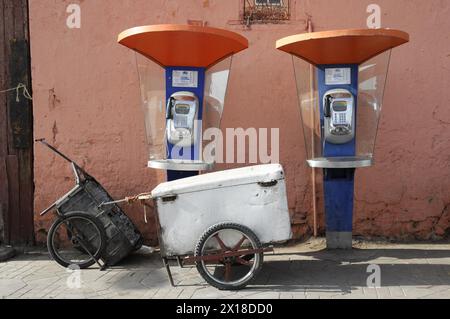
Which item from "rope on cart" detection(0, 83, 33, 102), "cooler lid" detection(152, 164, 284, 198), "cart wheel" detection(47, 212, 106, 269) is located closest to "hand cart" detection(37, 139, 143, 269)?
"cart wheel" detection(47, 212, 106, 269)

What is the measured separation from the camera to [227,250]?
454cm

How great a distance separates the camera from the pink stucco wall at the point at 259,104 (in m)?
5.91

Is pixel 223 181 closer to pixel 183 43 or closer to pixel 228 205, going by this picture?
pixel 228 205

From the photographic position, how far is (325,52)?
514cm

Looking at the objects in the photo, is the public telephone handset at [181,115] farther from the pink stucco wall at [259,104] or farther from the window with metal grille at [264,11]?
the window with metal grille at [264,11]

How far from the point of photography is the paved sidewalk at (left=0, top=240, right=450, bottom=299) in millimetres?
4430

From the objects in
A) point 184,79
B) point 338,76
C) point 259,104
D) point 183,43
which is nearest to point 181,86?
point 184,79

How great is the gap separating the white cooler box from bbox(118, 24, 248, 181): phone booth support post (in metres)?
0.67

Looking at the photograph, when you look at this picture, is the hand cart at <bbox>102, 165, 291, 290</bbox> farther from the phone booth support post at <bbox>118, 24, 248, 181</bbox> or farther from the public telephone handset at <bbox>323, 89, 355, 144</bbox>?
the public telephone handset at <bbox>323, 89, 355, 144</bbox>

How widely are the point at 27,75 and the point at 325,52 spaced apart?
3455mm

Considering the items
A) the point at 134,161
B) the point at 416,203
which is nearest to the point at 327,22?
the point at 416,203

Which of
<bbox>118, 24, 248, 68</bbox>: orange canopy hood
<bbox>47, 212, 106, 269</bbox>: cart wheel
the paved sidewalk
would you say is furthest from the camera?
<bbox>47, 212, 106, 269</bbox>: cart wheel

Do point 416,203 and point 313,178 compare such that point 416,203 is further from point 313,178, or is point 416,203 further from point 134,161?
point 134,161

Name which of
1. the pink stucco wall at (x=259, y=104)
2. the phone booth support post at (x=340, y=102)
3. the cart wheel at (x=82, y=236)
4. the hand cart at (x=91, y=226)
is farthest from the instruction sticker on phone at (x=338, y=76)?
the cart wheel at (x=82, y=236)
